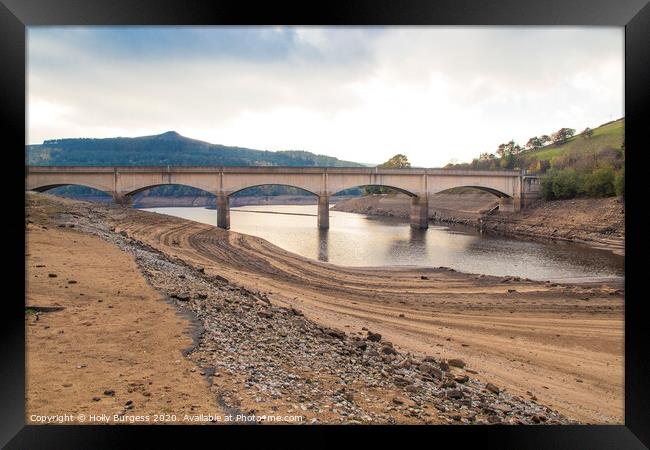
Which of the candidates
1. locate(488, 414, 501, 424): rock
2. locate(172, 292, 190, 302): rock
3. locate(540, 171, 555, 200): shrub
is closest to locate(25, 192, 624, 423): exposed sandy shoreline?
locate(488, 414, 501, 424): rock

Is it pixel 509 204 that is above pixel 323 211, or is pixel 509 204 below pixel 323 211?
above

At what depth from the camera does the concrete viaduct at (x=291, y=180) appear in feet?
140

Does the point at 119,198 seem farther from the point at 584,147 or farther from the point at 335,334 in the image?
the point at 584,147

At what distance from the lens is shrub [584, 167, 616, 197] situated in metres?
40.8

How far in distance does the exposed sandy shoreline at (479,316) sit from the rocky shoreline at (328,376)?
108 cm

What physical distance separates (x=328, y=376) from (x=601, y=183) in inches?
1866

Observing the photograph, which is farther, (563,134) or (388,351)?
(563,134)

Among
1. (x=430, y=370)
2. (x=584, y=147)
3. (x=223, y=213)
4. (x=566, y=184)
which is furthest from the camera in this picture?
(x=584, y=147)

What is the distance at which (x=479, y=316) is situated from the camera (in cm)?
1332

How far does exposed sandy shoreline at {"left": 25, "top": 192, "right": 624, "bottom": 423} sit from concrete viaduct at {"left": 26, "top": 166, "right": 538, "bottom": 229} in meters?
21.1

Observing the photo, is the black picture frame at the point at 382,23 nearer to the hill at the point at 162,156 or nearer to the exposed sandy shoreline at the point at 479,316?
the exposed sandy shoreline at the point at 479,316

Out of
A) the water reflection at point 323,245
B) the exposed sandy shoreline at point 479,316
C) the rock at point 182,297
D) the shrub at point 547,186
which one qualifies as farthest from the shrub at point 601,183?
the rock at point 182,297

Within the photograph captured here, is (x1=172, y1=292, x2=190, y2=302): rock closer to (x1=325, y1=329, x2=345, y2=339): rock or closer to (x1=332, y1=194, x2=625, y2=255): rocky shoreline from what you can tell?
(x1=325, y1=329, x2=345, y2=339): rock

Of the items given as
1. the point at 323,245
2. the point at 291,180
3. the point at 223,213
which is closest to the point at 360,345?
the point at 323,245
